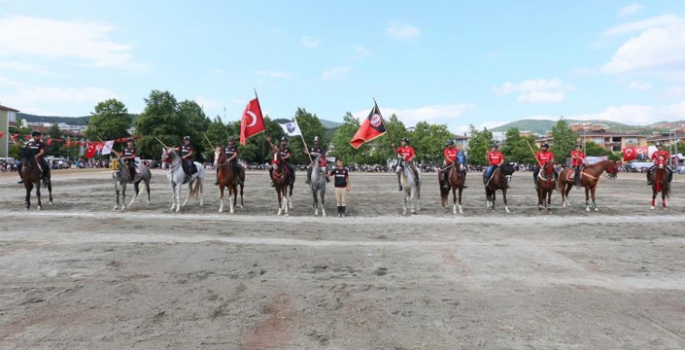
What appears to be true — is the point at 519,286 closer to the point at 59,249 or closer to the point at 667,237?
the point at 667,237

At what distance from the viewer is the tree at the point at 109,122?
287 ft

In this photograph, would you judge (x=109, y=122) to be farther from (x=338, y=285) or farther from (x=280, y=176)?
(x=338, y=285)

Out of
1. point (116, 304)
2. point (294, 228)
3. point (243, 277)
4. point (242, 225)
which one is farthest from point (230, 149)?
point (116, 304)

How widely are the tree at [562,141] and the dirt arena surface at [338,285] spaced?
93468 mm

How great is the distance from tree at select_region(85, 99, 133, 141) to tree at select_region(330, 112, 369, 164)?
48327 mm

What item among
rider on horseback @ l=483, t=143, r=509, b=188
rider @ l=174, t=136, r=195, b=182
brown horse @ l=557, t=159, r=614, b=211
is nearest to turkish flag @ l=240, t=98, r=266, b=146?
rider @ l=174, t=136, r=195, b=182

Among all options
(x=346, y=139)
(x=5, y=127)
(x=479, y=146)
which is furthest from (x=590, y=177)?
(x=5, y=127)

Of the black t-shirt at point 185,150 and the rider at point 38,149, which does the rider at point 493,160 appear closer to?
the black t-shirt at point 185,150

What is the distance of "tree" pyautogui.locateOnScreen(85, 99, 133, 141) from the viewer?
287 feet

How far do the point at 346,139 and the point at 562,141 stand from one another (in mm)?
53428

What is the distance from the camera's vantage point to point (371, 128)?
17203mm

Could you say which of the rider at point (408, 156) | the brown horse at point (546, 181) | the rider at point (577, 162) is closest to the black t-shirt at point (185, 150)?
the rider at point (408, 156)

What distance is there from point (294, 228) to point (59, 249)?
5.88 m

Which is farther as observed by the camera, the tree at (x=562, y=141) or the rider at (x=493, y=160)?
the tree at (x=562, y=141)
